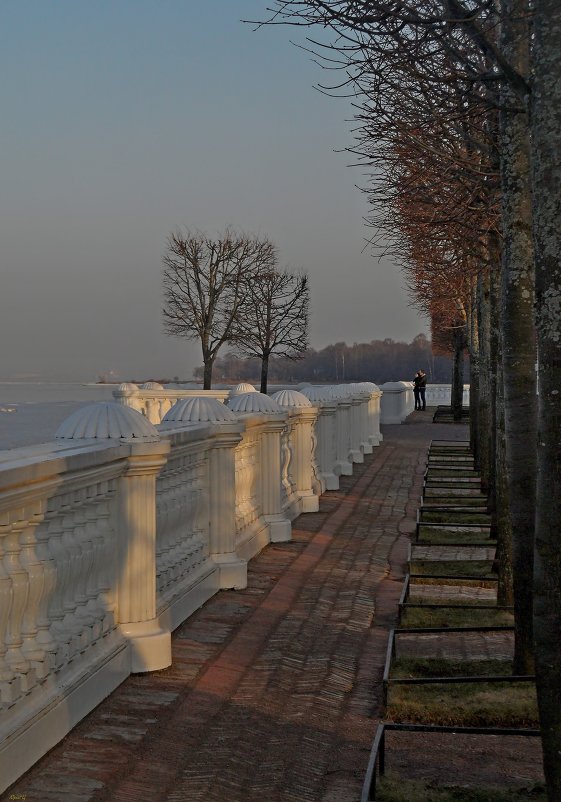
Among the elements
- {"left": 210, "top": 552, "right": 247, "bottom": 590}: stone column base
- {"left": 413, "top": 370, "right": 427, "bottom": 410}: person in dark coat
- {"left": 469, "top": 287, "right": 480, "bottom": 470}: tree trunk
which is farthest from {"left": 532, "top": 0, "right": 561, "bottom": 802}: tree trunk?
{"left": 413, "top": 370, "right": 427, "bottom": 410}: person in dark coat

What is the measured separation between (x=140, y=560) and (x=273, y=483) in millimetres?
5240

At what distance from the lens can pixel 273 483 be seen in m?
11.1

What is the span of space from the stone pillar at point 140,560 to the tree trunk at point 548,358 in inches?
111

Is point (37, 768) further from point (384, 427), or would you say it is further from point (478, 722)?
point (384, 427)

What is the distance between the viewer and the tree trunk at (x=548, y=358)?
332 cm

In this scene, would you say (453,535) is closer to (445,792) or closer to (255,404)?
(255,404)

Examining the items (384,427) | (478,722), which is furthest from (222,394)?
(478,722)

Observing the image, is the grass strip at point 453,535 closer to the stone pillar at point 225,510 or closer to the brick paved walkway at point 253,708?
the brick paved walkway at point 253,708

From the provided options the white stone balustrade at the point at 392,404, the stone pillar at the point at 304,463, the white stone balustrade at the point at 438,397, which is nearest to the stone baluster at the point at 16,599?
the stone pillar at the point at 304,463

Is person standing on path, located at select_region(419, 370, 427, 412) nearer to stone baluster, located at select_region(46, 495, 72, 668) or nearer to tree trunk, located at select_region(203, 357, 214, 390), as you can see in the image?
tree trunk, located at select_region(203, 357, 214, 390)

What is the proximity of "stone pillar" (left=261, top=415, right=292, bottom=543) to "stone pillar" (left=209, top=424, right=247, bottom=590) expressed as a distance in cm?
246

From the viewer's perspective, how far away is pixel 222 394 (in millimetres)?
28484

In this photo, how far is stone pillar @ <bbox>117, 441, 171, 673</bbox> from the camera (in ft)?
18.8

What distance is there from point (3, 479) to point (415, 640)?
12.7ft
